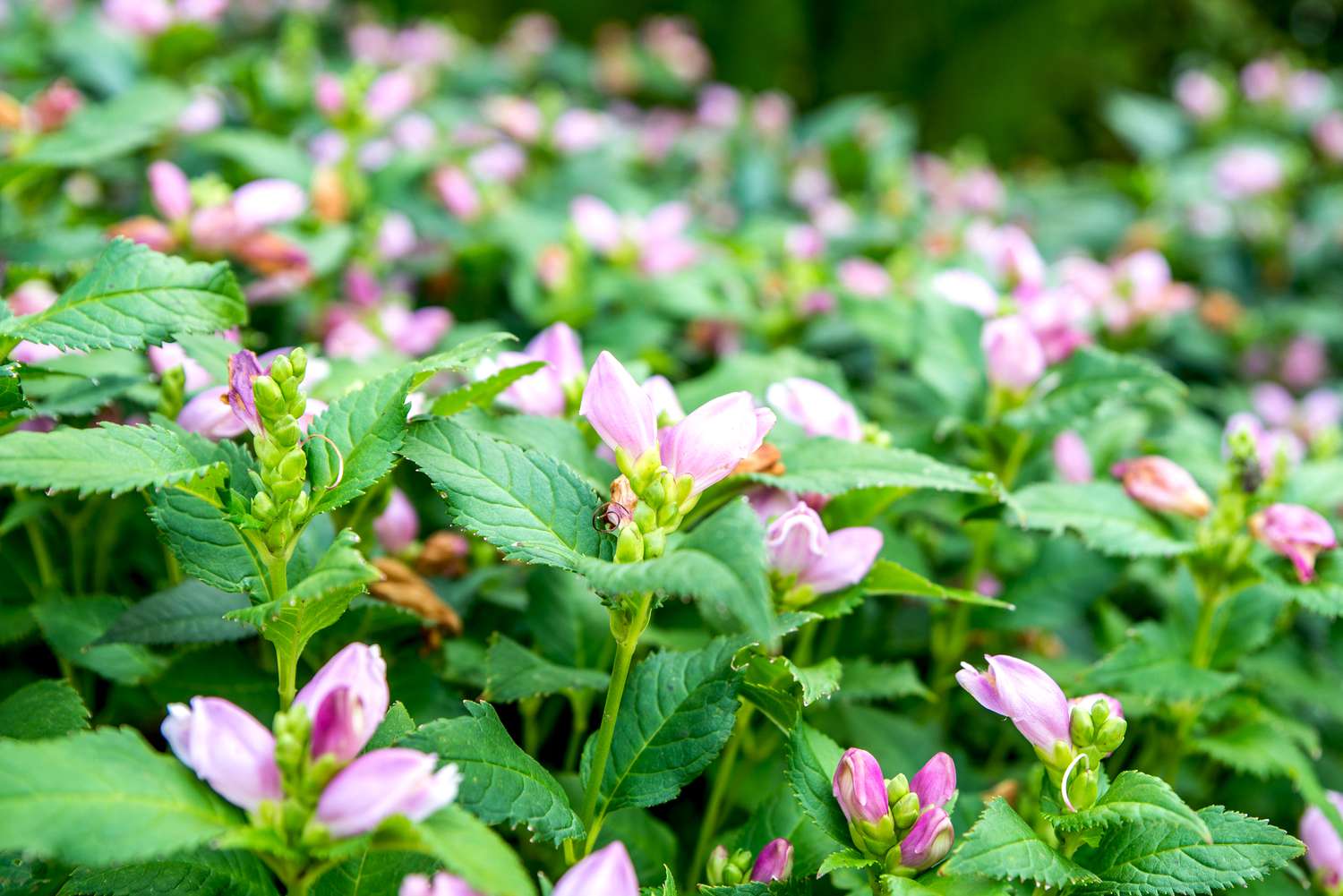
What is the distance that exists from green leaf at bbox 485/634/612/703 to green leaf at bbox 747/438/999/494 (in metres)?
0.25

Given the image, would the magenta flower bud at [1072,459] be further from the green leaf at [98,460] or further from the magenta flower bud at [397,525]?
the green leaf at [98,460]

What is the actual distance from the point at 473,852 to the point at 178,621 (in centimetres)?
47

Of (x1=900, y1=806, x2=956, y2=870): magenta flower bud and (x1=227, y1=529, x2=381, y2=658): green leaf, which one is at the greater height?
(x1=227, y1=529, x2=381, y2=658): green leaf

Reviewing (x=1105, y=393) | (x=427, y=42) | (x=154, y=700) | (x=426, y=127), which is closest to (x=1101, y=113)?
(x=427, y=42)

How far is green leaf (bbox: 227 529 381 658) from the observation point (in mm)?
713

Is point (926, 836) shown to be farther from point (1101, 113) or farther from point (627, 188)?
point (1101, 113)

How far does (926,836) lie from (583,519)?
14.7 inches

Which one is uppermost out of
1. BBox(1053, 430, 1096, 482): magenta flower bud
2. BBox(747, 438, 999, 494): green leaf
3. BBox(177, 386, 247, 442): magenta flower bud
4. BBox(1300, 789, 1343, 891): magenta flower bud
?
BBox(177, 386, 247, 442): magenta flower bud

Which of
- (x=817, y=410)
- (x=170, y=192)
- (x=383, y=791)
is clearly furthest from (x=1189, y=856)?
(x=170, y=192)

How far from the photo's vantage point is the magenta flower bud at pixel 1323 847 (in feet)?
3.67

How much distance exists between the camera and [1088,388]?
1282mm

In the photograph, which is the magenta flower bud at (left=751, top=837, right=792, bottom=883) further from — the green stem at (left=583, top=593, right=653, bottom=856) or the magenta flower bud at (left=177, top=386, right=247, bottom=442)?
the magenta flower bud at (left=177, top=386, right=247, bottom=442)

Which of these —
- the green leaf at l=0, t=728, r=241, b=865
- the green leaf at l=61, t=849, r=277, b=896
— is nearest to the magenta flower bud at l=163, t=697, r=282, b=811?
the green leaf at l=0, t=728, r=241, b=865

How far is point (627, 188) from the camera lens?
2.30 metres
